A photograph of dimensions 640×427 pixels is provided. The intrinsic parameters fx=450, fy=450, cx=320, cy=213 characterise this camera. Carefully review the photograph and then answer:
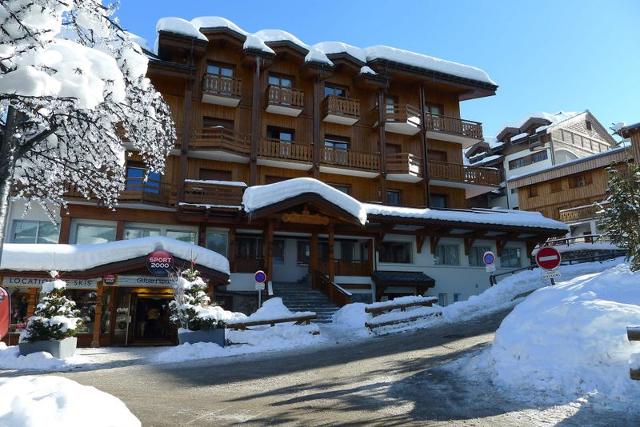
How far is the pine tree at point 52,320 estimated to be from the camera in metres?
12.4

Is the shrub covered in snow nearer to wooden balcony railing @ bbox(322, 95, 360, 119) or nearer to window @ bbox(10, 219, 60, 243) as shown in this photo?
window @ bbox(10, 219, 60, 243)

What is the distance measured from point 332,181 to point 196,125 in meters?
7.98

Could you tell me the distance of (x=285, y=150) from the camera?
24031mm

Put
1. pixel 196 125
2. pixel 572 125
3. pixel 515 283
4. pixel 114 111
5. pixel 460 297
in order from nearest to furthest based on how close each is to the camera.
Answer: pixel 114 111
pixel 515 283
pixel 196 125
pixel 460 297
pixel 572 125

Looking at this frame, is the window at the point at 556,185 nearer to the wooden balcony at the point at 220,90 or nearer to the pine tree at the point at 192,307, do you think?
the wooden balcony at the point at 220,90

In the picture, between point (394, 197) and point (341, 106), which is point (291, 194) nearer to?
point (341, 106)

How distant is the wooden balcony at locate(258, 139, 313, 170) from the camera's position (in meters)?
23.7

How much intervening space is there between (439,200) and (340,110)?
8684 millimetres

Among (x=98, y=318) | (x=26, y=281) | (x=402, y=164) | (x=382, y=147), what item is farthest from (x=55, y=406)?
(x=382, y=147)

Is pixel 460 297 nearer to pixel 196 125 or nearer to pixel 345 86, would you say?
pixel 345 86

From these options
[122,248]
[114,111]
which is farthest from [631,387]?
[122,248]

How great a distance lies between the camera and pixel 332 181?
25.6m

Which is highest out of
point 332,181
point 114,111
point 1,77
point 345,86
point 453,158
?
point 345,86

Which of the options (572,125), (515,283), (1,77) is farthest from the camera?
(572,125)
